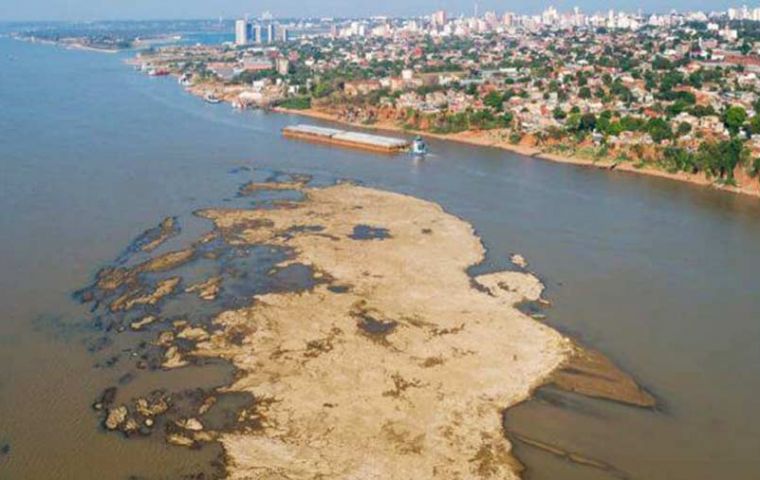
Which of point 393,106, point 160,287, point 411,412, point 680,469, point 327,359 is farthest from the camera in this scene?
point 393,106

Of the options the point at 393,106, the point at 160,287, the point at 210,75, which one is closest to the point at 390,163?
the point at 393,106

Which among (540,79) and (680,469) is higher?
(540,79)

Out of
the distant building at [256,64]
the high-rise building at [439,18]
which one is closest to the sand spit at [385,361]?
the distant building at [256,64]

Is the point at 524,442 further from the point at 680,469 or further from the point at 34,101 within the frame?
the point at 34,101

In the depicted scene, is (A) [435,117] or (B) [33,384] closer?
(B) [33,384]

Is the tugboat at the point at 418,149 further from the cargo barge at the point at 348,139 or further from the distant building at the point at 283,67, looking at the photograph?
the distant building at the point at 283,67

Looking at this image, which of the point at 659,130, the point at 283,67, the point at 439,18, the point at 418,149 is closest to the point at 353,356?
the point at 418,149

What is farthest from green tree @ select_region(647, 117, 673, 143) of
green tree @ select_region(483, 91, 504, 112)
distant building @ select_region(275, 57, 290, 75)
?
distant building @ select_region(275, 57, 290, 75)

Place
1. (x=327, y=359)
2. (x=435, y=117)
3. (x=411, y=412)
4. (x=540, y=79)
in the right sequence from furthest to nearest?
(x=540, y=79)
(x=435, y=117)
(x=327, y=359)
(x=411, y=412)
